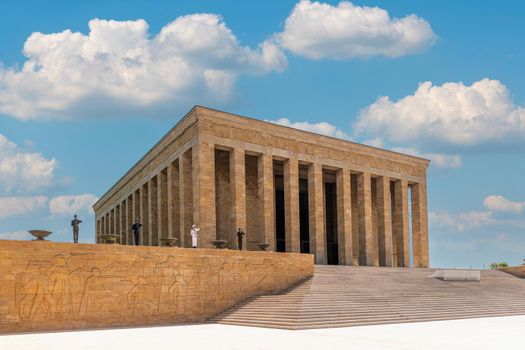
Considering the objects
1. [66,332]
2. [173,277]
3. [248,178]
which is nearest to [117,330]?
[66,332]

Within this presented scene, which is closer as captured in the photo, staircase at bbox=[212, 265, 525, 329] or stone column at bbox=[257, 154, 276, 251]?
staircase at bbox=[212, 265, 525, 329]

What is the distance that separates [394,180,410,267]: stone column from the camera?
36.8m

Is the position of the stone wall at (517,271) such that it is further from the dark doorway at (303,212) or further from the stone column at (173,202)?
the stone column at (173,202)

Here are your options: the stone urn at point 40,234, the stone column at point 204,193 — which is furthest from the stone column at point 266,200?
the stone urn at point 40,234

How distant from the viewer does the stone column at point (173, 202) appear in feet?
100

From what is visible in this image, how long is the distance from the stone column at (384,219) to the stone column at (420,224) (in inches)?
122

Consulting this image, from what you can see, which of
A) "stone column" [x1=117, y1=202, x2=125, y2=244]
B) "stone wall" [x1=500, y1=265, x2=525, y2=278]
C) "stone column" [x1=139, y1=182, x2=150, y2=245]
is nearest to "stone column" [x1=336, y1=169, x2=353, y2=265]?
"stone wall" [x1=500, y1=265, x2=525, y2=278]

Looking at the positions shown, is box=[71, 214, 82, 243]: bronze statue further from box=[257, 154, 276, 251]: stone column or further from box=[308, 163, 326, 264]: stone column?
box=[308, 163, 326, 264]: stone column

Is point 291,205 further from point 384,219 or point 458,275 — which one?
point 458,275

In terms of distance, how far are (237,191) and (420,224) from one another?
1545cm

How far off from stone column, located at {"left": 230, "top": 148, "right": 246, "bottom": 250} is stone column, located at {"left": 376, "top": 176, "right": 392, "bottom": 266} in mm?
11018

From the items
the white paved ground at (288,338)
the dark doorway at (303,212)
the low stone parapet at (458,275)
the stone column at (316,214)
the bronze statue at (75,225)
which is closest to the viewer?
the white paved ground at (288,338)

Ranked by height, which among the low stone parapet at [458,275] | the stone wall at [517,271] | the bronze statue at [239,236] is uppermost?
the bronze statue at [239,236]

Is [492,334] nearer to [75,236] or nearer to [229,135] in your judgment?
[75,236]
